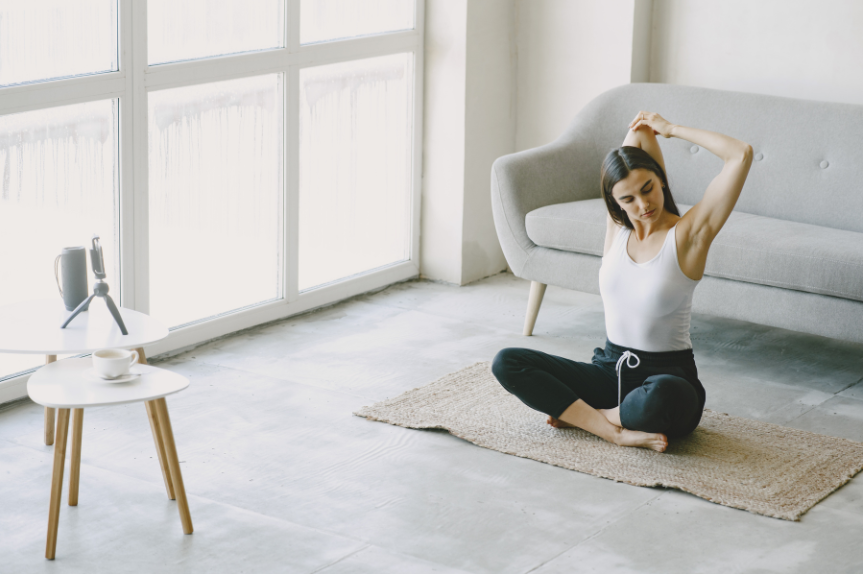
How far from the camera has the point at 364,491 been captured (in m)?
2.67

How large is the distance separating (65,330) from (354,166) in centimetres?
204

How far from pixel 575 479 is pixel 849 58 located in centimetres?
225

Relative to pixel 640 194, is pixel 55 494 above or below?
below

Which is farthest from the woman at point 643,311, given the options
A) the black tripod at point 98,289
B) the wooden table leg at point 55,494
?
the wooden table leg at point 55,494

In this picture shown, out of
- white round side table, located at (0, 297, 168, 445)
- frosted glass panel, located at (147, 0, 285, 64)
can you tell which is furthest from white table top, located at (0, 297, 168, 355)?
frosted glass panel, located at (147, 0, 285, 64)

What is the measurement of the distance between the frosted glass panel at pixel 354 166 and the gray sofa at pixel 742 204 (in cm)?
69

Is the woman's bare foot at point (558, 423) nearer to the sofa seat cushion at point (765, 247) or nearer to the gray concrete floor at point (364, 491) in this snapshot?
the gray concrete floor at point (364, 491)

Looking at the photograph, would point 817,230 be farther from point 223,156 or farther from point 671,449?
point 223,156

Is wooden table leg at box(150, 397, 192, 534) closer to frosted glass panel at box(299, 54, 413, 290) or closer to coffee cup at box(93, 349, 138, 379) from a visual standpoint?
coffee cup at box(93, 349, 138, 379)

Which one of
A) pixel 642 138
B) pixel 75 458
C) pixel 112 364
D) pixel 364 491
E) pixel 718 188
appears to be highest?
pixel 642 138

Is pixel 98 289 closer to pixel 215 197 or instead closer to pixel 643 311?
pixel 215 197

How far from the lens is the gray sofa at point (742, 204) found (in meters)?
3.40

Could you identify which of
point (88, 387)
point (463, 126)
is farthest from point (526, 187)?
point (88, 387)

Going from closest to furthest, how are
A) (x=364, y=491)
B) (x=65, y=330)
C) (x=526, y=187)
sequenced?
(x=65, y=330), (x=364, y=491), (x=526, y=187)
